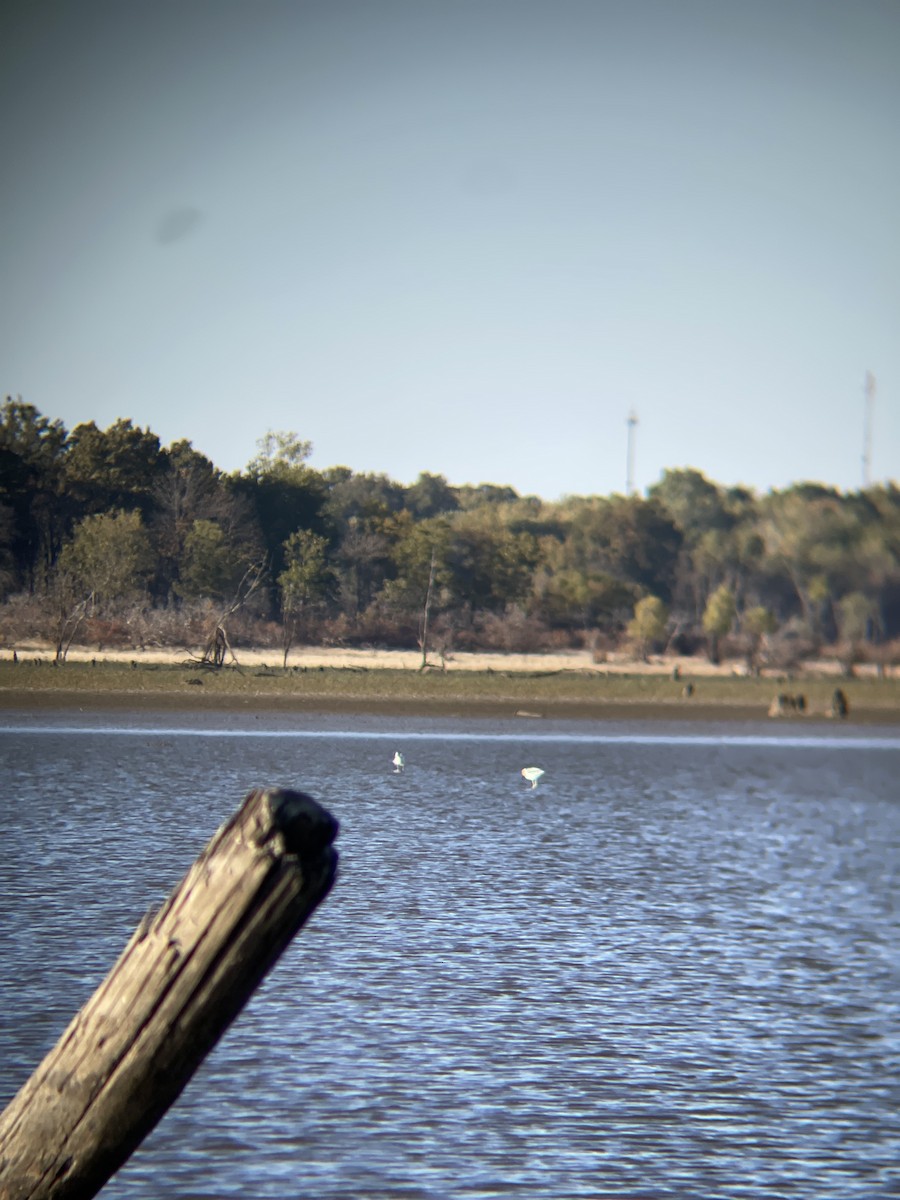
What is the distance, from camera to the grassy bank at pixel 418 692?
4388 cm

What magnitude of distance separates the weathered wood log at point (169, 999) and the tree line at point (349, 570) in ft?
141

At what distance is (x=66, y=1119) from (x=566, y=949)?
8598mm

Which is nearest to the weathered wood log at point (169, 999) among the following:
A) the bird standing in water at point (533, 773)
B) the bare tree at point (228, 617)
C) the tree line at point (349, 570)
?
the bird standing in water at point (533, 773)

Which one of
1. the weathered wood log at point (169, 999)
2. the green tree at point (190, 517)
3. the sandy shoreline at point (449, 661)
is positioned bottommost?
the sandy shoreline at point (449, 661)

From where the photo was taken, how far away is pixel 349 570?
5688cm

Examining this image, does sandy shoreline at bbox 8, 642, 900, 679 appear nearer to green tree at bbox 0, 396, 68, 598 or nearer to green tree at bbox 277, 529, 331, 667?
green tree at bbox 277, 529, 331, 667

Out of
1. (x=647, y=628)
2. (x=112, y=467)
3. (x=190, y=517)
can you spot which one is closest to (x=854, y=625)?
(x=647, y=628)

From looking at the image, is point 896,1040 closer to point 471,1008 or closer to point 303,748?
point 471,1008

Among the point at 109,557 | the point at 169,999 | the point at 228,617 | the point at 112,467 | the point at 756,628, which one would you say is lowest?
the point at 169,999

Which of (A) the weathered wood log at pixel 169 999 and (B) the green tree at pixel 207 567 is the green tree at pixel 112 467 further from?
(A) the weathered wood log at pixel 169 999

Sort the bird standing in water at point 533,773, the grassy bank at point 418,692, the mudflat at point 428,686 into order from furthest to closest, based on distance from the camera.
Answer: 1. the mudflat at point 428,686
2. the grassy bank at point 418,692
3. the bird standing in water at point 533,773

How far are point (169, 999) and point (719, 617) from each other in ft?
185

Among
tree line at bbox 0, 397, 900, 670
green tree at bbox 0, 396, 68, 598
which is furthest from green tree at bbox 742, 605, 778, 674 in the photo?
green tree at bbox 0, 396, 68, 598

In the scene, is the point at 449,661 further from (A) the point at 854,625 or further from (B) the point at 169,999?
(B) the point at 169,999
